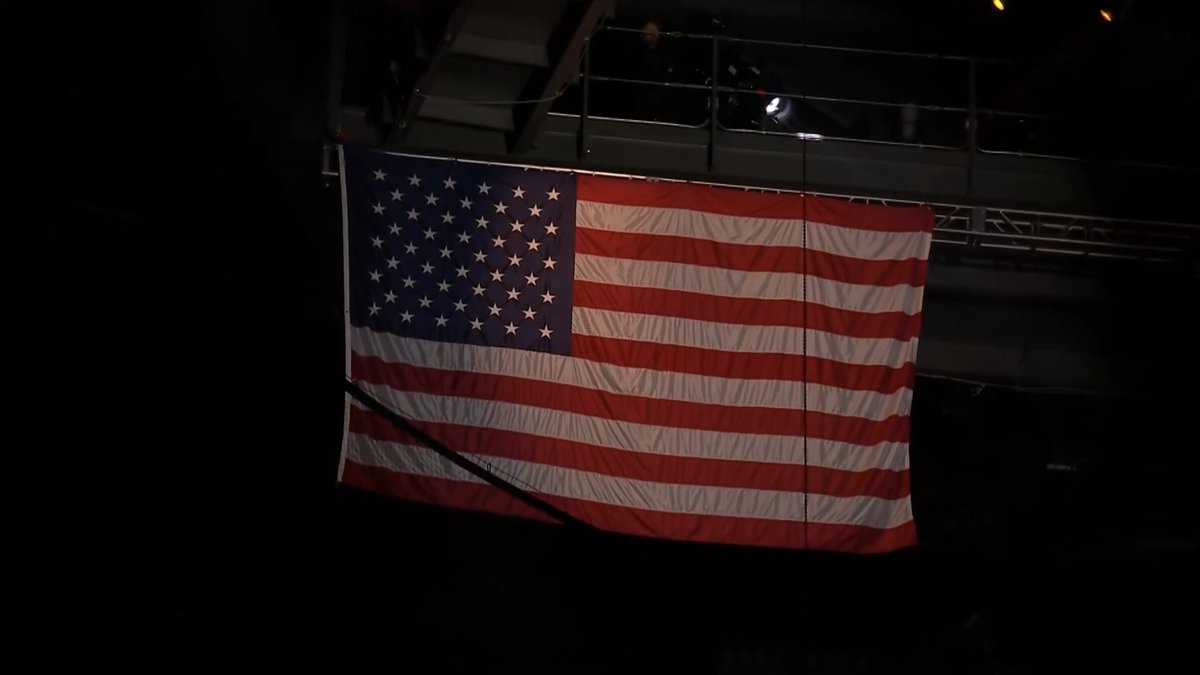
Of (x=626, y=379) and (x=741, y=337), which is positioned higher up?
(x=741, y=337)

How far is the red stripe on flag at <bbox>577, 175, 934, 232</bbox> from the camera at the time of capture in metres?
8.34

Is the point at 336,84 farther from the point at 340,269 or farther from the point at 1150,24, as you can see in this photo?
the point at 1150,24

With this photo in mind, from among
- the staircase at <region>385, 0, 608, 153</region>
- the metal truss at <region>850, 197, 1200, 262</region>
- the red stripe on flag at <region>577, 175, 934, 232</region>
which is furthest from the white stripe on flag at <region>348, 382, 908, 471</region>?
the staircase at <region>385, 0, 608, 153</region>

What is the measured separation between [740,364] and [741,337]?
20 centimetres

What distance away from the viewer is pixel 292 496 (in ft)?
33.1

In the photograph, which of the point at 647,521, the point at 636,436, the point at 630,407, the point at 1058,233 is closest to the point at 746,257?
the point at 630,407

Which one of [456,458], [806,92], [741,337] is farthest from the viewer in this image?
[806,92]

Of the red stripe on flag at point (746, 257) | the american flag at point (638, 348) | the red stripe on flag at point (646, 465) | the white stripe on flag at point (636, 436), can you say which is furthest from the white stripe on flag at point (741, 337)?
the red stripe on flag at point (646, 465)

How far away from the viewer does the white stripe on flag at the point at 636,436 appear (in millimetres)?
8000

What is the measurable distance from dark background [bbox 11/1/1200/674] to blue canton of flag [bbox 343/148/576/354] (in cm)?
167

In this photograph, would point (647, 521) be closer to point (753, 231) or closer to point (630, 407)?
point (630, 407)

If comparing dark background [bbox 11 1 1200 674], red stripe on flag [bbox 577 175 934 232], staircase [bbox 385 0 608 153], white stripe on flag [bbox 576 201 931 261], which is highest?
staircase [bbox 385 0 608 153]

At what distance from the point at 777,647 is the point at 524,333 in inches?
170

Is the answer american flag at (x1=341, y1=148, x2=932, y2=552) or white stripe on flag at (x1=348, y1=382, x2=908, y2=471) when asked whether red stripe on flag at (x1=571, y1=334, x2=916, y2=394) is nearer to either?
american flag at (x1=341, y1=148, x2=932, y2=552)
